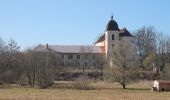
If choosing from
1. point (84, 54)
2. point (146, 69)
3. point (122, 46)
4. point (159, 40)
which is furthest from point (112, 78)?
point (84, 54)

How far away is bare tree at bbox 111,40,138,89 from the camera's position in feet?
256

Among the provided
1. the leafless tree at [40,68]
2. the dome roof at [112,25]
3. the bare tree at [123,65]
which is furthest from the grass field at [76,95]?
the dome roof at [112,25]

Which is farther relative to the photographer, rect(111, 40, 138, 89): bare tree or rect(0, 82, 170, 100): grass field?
rect(111, 40, 138, 89): bare tree

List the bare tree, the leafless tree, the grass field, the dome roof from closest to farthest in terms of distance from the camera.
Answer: the grass field
the leafless tree
the bare tree
the dome roof

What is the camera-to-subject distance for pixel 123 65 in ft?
262

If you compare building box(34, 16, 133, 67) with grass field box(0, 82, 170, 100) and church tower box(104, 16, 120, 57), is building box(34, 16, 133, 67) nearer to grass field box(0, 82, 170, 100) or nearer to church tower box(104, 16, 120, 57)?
church tower box(104, 16, 120, 57)

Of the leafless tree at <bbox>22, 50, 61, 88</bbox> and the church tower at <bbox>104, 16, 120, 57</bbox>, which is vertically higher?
the church tower at <bbox>104, 16, 120, 57</bbox>

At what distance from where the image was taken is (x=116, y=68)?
7912 centimetres

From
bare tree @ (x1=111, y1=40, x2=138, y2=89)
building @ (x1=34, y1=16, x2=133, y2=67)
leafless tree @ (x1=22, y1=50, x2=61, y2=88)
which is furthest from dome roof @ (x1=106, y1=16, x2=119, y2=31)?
leafless tree @ (x1=22, y1=50, x2=61, y2=88)

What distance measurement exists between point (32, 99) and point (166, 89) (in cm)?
3497

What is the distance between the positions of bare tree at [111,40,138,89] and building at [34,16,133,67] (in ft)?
143

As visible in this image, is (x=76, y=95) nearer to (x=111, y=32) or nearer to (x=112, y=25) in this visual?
(x=111, y=32)

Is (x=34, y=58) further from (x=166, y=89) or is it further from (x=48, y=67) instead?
(x=166, y=89)

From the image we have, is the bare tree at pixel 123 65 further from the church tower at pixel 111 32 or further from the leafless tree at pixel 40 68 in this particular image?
the church tower at pixel 111 32
